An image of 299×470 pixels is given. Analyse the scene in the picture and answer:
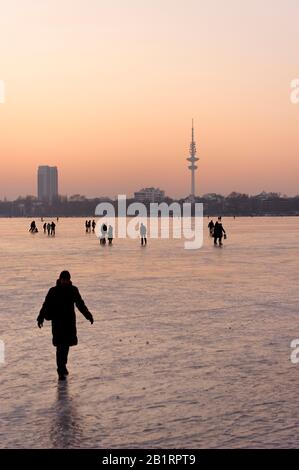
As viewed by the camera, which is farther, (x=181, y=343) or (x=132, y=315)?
(x=132, y=315)

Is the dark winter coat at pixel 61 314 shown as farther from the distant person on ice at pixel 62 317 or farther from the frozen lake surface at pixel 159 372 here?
the frozen lake surface at pixel 159 372

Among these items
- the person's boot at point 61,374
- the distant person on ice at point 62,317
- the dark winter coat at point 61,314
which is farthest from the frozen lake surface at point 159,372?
the dark winter coat at point 61,314

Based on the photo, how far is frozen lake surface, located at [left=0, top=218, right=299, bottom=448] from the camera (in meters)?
5.43

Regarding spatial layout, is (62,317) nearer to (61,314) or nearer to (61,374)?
(61,314)

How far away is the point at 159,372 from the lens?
7395mm

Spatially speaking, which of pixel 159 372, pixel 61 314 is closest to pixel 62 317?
pixel 61 314

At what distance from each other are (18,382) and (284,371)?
3138 millimetres

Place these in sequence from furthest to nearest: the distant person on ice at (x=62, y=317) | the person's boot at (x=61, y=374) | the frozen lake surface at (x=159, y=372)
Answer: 1. the distant person on ice at (x=62, y=317)
2. the person's boot at (x=61, y=374)
3. the frozen lake surface at (x=159, y=372)

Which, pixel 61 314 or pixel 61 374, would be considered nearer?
pixel 61 374

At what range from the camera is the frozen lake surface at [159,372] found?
5.43 meters

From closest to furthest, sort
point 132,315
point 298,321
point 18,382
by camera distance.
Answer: point 18,382 → point 298,321 → point 132,315
